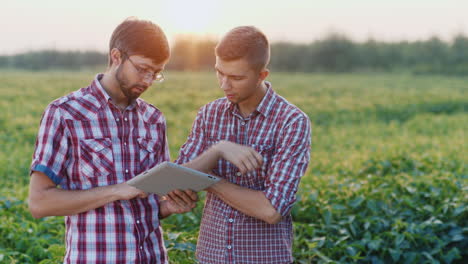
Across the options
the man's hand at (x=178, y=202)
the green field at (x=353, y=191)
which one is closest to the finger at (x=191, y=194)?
the man's hand at (x=178, y=202)

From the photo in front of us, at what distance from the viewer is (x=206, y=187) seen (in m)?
2.38

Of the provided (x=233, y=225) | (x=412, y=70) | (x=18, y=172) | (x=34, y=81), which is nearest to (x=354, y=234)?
(x=233, y=225)

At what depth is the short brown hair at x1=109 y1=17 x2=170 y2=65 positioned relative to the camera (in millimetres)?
2322

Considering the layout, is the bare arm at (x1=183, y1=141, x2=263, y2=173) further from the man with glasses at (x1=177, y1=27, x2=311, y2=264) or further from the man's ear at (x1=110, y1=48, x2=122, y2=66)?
the man's ear at (x1=110, y1=48, x2=122, y2=66)

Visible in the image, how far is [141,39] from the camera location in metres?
2.32

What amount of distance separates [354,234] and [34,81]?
16.6m

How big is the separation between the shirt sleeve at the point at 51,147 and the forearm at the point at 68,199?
68 millimetres

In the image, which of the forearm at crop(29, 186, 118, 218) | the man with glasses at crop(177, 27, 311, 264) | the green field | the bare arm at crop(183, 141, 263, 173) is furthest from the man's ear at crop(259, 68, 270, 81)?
the green field

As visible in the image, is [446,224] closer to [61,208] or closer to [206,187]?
[206,187]

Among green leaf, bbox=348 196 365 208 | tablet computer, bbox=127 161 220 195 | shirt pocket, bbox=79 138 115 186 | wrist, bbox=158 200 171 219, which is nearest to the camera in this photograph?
tablet computer, bbox=127 161 220 195

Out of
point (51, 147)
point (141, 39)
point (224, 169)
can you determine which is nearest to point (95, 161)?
point (51, 147)

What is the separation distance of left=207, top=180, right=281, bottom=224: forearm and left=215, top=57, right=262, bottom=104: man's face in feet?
1.27

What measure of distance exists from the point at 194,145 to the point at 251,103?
0.33 m

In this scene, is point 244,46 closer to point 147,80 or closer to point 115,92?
point 147,80
